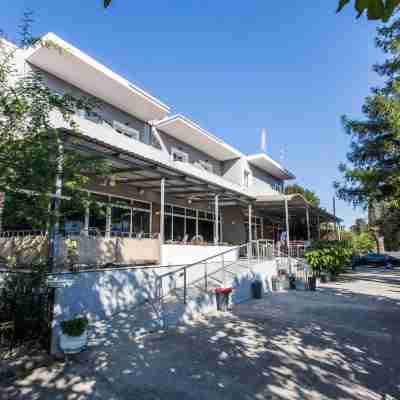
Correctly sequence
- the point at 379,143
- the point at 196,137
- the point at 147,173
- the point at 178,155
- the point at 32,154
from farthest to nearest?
the point at 196,137 < the point at 178,155 < the point at 379,143 < the point at 147,173 < the point at 32,154

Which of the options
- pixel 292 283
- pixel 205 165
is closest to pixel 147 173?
pixel 292 283

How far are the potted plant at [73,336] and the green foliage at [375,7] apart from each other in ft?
20.9

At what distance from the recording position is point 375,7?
5.43 ft

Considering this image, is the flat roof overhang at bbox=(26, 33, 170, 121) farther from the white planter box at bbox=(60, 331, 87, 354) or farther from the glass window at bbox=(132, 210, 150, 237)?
the white planter box at bbox=(60, 331, 87, 354)

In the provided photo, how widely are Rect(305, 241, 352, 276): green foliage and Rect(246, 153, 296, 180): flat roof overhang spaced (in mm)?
8936

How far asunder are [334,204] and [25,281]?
29881 mm

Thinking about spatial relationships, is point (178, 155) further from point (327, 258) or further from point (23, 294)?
point (23, 294)

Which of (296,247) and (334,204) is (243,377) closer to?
(296,247)

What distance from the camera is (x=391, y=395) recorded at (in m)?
4.55

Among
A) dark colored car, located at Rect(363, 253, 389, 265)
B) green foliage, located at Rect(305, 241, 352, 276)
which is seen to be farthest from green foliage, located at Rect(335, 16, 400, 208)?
dark colored car, located at Rect(363, 253, 389, 265)

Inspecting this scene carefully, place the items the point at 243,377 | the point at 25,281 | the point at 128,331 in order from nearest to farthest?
the point at 243,377, the point at 25,281, the point at 128,331

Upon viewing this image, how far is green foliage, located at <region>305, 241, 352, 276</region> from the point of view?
60.1 ft

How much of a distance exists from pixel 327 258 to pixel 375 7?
1845 cm

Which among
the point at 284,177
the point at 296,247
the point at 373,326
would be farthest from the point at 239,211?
the point at 373,326
